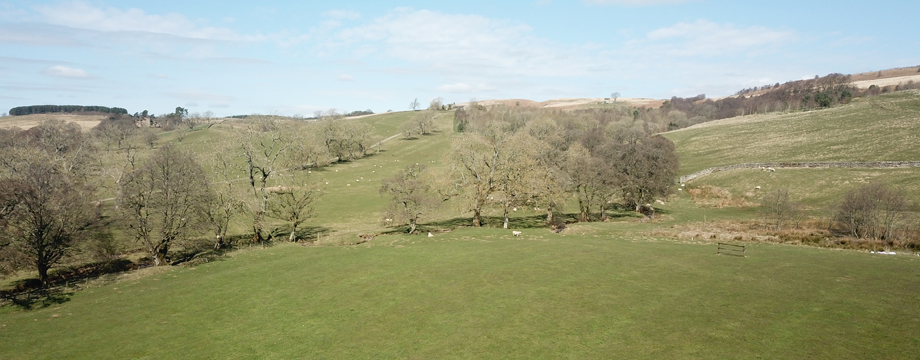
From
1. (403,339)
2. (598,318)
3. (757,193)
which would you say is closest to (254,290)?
(403,339)

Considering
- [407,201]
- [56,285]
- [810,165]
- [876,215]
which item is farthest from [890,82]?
[56,285]

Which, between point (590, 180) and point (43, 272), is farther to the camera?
point (590, 180)

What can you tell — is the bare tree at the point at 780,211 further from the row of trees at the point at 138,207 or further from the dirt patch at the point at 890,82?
the dirt patch at the point at 890,82

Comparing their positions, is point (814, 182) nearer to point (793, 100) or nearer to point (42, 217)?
point (42, 217)

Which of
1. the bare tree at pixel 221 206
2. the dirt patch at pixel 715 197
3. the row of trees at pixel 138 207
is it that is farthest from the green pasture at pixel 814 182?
the bare tree at pixel 221 206

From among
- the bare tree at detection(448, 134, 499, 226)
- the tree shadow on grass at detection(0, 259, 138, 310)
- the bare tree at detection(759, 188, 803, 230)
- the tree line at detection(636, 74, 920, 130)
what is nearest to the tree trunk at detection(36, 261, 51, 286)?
the tree shadow on grass at detection(0, 259, 138, 310)

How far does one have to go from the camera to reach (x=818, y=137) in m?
92.6

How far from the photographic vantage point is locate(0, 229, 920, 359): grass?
1808cm

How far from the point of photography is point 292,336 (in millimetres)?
20750

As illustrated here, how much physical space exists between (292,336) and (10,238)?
24327 millimetres

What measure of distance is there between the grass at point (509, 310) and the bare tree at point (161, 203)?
14.1ft

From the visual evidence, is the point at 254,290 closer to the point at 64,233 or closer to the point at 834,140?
the point at 64,233

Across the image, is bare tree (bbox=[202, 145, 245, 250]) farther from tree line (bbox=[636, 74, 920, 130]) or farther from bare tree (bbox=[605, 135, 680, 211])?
tree line (bbox=[636, 74, 920, 130])

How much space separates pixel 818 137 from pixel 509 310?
348 feet
